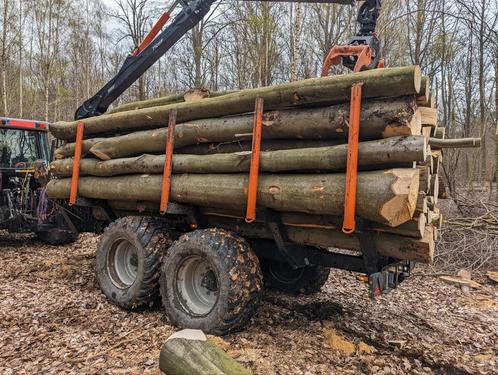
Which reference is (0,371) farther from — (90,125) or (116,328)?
(90,125)

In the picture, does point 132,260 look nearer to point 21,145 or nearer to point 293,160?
point 293,160

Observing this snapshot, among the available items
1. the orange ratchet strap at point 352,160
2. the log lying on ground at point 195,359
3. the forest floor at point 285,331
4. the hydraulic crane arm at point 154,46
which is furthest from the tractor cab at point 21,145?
the orange ratchet strap at point 352,160

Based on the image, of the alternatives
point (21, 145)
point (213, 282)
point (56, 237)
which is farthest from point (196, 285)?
point (21, 145)

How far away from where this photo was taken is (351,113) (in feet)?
11.1

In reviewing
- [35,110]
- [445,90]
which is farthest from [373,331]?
[35,110]

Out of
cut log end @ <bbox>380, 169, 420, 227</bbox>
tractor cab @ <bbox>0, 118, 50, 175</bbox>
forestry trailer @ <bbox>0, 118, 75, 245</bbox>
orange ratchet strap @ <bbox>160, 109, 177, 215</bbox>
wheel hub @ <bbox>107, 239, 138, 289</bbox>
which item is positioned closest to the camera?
cut log end @ <bbox>380, 169, 420, 227</bbox>

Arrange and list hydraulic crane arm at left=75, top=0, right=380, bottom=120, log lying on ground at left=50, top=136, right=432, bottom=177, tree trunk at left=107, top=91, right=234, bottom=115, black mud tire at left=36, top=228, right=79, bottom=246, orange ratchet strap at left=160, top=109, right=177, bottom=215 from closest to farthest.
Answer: log lying on ground at left=50, top=136, right=432, bottom=177 < orange ratchet strap at left=160, top=109, right=177, bottom=215 < tree trunk at left=107, top=91, right=234, bottom=115 < hydraulic crane arm at left=75, top=0, right=380, bottom=120 < black mud tire at left=36, top=228, right=79, bottom=246

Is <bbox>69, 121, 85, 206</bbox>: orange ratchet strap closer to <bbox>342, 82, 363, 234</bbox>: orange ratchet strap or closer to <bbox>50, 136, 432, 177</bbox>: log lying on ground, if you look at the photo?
<bbox>50, 136, 432, 177</bbox>: log lying on ground

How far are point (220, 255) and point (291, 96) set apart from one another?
163 centimetres

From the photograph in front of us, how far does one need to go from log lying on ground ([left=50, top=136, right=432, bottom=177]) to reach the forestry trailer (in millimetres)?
2813

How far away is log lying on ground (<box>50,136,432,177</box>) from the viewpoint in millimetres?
3182

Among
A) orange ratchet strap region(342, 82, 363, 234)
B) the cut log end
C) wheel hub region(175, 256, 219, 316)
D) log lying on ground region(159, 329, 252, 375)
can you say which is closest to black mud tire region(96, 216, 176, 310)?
wheel hub region(175, 256, 219, 316)

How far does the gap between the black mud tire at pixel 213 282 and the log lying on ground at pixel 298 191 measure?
43cm

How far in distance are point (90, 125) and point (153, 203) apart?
1513mm
